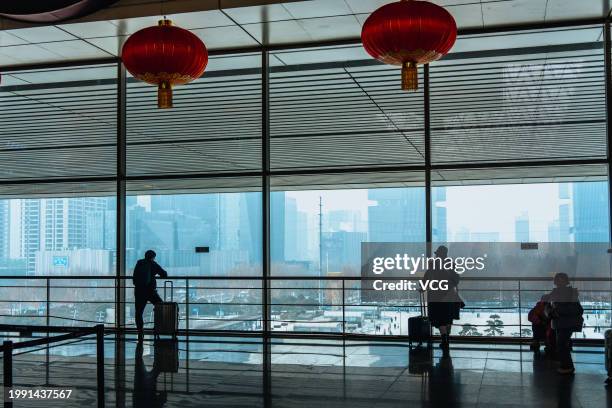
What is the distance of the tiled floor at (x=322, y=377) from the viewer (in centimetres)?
413

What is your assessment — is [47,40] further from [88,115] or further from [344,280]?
[344,280]

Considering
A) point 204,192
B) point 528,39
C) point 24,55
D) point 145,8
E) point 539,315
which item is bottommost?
point 539,315

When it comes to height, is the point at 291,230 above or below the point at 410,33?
below

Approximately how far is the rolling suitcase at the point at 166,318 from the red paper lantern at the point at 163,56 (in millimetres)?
2860

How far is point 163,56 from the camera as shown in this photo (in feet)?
14.0

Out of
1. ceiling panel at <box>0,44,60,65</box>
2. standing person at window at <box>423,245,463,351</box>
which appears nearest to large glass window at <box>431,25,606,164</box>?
standing person at window at <box>423,245,463,351</box>

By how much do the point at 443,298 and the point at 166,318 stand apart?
255cm

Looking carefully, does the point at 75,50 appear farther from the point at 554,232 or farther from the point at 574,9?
the point at 554,232

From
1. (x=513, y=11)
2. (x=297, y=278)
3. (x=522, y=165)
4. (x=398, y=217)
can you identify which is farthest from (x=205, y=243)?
(x=513, y=11)

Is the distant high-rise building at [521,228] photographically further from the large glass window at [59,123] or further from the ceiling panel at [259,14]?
the large glass window at [59,123]

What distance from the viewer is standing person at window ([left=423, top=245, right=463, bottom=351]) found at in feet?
20.0

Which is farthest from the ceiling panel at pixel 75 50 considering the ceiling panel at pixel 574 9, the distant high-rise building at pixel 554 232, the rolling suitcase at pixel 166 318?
the distant high-rise building at pixel 554 232

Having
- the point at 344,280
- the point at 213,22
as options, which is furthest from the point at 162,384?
the point at 213,22

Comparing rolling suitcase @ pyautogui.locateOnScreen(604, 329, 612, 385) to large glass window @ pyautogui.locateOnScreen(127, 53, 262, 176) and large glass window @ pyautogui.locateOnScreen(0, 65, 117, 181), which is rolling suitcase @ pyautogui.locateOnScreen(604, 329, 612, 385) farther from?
large glass window @ pyautogui.locateOnScreen(0, 65, 117, 181)
